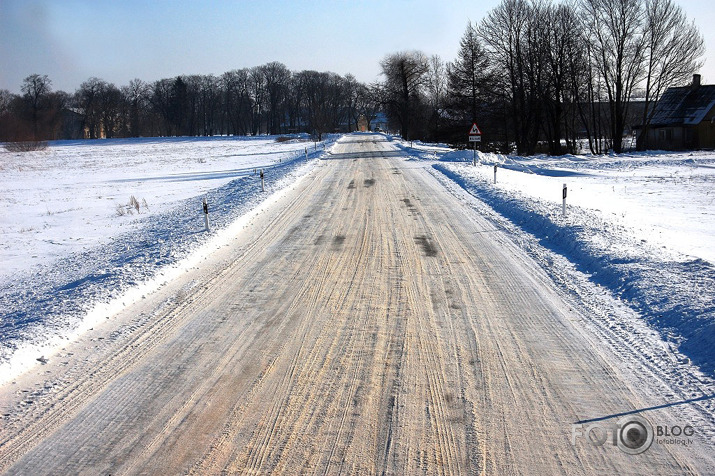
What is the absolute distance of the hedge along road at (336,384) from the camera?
13.0 ft

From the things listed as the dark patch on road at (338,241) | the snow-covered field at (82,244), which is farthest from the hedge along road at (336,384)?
the dark patch on road at (338,241)

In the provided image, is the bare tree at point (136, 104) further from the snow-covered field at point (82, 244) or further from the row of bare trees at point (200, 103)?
the snow-covered field at point (82, 244)

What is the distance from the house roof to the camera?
49562 millimetres

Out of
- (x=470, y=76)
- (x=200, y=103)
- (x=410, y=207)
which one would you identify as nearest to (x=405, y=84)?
(x=470, y=76)

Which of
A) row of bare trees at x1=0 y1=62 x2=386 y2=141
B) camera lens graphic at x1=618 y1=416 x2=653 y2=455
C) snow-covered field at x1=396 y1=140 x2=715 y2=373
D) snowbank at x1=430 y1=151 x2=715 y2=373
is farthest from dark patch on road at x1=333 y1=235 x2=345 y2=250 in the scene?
row of bare trees at x1=0 y1=62 x2=386 y2=141

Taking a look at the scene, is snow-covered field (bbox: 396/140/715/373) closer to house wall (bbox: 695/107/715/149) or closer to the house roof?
house wall (bbox: 695/107/715/149)

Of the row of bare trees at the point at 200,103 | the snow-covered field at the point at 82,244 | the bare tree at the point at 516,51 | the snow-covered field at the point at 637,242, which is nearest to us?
the snow-covered field at the point at 637,242

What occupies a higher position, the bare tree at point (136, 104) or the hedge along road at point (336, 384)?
the bare tree at point (136, 104)

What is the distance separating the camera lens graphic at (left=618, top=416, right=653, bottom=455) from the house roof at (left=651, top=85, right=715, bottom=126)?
182ft

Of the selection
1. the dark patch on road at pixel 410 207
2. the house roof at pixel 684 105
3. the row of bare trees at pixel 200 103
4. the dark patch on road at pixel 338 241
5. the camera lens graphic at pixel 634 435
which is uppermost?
the row of bare trees at pixel 200 103

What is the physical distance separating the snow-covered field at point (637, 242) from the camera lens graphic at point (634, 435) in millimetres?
1437

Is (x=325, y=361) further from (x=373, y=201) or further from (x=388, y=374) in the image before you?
(x=373, y=201)

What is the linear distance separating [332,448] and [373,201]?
44.2 ft

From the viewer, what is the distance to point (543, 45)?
153ft
